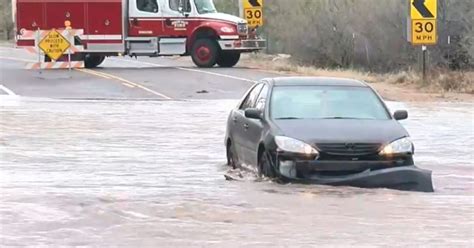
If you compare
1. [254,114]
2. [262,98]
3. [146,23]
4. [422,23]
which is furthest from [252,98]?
[146,23]

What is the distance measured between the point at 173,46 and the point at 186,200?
30151 mm

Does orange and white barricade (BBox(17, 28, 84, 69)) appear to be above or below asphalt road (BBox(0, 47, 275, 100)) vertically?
above

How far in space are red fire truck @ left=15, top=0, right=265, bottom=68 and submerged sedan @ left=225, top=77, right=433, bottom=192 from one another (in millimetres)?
27073

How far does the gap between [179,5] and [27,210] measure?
3119 centimetres

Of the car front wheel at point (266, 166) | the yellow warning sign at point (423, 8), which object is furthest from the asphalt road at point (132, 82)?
the car front wheel at point (266, 166)

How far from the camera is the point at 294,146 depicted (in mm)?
Answer: 12008

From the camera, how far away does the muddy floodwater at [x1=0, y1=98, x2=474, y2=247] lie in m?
8.91

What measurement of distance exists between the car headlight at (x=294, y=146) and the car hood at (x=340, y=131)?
0.06 m

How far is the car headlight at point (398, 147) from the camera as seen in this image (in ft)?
39.5

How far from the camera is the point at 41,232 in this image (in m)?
8.99

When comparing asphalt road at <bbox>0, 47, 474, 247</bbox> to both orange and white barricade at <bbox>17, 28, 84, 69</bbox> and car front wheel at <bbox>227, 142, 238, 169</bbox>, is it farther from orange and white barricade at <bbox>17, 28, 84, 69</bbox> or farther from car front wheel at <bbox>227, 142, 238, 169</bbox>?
orange and white barricade at <bbox>17, 28, 84, 69</bbox>

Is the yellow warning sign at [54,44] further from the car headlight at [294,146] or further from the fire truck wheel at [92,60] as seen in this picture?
the car headlight at [294,146]

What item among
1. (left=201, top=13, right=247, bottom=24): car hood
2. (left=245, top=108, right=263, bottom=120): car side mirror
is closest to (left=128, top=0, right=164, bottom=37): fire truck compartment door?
(left=201, top=13, right=247, bottom=24): car hood

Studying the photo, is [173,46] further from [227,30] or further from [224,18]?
[224,18]
